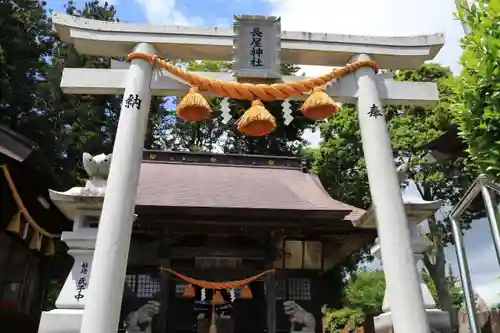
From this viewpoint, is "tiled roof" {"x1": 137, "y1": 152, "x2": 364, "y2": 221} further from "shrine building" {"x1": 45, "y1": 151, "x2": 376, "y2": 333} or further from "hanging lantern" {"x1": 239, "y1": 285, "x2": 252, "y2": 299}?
"hanging lantern" {"x1": 239, "y1": 285, "x2": 252, "y2": 299}

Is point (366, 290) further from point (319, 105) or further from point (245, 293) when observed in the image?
point (319, 105)

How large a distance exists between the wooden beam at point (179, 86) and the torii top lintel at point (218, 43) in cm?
31

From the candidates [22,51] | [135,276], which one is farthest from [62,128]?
[135,276]

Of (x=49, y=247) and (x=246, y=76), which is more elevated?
(x=246, y=76)

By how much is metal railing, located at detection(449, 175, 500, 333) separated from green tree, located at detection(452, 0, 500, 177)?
1.41 feet

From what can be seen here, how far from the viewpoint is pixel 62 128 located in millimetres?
16328

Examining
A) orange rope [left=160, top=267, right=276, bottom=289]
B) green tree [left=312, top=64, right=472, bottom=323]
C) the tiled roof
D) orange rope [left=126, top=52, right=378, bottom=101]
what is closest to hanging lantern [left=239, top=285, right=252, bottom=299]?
orange rope [left=160, top=267, right=276, bottom=289]

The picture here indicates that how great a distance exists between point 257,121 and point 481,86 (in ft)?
7.75

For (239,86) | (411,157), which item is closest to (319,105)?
(239,86)

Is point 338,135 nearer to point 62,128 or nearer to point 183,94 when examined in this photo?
point 62,128

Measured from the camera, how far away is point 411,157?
16625mm

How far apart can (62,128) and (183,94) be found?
12.3 meters

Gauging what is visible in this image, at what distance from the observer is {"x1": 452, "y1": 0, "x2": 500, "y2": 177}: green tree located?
4512 mm

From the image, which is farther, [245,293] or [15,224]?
[245,293]
